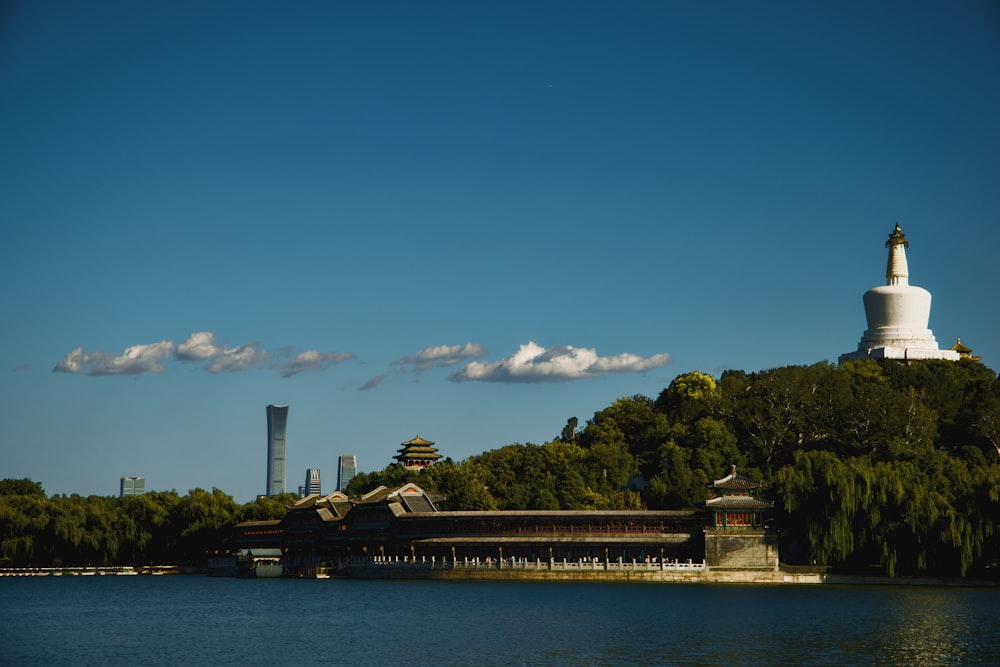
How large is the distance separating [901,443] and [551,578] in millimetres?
19419

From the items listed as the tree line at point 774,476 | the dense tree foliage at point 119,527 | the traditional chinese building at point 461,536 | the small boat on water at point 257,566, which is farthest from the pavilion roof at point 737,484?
the dense tree foliage at point 119,527

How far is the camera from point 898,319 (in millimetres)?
86812

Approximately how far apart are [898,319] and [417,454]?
148ft

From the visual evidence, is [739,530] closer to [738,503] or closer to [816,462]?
[738,503]

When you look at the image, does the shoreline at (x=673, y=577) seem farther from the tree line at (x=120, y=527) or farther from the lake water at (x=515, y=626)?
the tree line at (x=120, y=527)

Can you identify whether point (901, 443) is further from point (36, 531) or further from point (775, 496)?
point (36, 531)

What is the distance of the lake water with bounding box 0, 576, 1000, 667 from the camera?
120 feet

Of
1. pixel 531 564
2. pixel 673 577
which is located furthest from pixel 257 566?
pixel 673 577

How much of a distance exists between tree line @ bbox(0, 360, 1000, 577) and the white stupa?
135 inches

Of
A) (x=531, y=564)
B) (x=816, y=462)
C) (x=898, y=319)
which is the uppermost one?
(x=898, y=319)

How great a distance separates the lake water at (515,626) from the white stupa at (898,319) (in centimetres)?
→ 3104

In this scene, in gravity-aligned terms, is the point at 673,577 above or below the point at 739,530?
below

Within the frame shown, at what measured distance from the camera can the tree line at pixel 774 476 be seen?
58.7 m

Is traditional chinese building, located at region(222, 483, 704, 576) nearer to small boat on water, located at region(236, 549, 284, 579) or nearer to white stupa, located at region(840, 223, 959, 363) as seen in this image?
small boat on water, located at region(236, 549, 284, 579)
